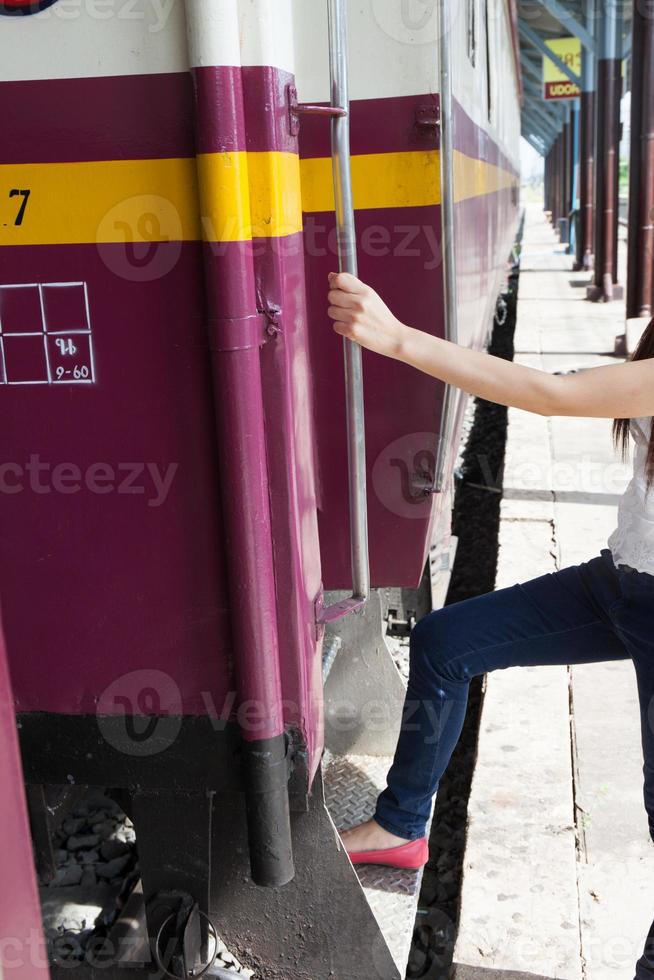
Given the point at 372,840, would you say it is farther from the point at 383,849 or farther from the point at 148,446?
the point at 148,446

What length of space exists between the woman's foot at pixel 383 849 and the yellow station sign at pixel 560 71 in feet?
74.1

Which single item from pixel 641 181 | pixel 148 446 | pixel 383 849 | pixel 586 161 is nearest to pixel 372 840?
pixel 383 849

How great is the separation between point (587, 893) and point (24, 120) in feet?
7.35

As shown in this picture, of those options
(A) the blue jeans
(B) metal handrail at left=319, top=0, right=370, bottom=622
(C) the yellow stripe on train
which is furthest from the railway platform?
(C) the yellow stripe on train

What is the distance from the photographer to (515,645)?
2369mm

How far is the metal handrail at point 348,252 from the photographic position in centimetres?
189

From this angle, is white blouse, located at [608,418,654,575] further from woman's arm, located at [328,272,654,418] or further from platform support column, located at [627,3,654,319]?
platform support column, located at [627,3,654,319]

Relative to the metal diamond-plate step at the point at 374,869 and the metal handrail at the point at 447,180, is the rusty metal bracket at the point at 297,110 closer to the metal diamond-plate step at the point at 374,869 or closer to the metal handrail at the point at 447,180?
the metal handrail at the point at 447,180

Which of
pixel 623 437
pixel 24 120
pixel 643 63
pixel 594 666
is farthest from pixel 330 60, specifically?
pixel 643 63

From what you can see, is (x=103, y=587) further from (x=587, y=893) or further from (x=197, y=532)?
(x=587, y=893)

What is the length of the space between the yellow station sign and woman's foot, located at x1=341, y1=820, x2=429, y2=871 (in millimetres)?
22582

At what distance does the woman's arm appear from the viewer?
1.94 metres

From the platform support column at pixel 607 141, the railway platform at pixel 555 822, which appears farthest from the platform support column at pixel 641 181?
the railway platform at pixel 555 822

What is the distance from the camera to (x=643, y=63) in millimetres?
9156
